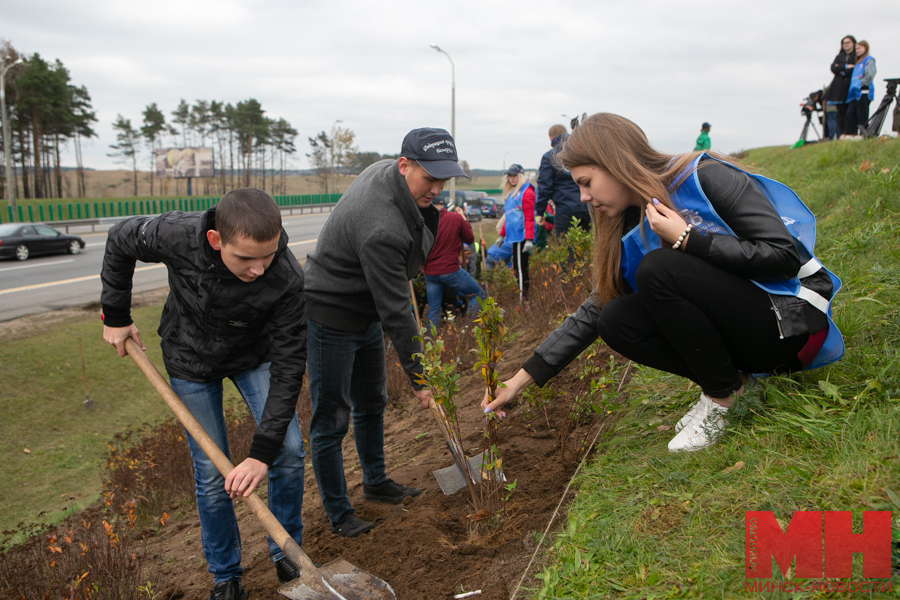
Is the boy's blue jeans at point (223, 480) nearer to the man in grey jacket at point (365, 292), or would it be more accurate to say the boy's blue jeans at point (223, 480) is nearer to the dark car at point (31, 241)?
the man in grey jacket at point (365, 292)

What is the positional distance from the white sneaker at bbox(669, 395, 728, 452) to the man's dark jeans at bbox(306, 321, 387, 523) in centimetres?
149

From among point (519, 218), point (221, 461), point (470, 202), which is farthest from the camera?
point (470, 202)

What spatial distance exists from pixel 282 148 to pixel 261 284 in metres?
57.2

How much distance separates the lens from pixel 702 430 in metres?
2.45

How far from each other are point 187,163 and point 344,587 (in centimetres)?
5394

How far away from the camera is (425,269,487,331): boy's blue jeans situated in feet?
24.8

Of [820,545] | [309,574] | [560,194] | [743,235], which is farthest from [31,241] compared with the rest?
[820,545]

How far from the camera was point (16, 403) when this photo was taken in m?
7.77

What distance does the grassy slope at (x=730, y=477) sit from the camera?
5.92ft

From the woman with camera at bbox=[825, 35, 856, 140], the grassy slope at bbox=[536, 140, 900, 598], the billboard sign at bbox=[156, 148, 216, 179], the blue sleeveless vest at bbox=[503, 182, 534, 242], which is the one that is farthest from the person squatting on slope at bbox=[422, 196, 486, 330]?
the billboard sign at bbox=[156, 148, 216, 179]

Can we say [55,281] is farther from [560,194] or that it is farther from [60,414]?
[560,194]

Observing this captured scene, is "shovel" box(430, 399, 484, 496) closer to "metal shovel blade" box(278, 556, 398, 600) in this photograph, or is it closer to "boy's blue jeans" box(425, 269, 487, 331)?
"metal shovel blade" box(278, 556, 398, 600)

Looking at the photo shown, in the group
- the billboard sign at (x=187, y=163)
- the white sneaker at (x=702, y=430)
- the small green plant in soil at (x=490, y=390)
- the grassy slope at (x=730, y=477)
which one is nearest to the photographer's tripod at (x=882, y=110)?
the grassy slope at (x=730, y=477)

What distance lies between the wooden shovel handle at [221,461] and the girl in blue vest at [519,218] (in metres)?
5.12
